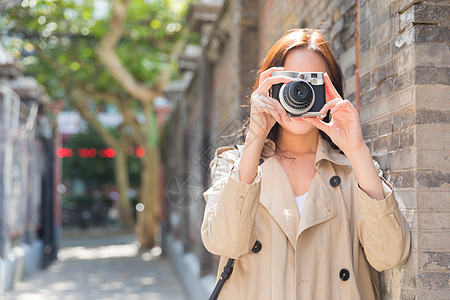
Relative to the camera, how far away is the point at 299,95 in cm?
167

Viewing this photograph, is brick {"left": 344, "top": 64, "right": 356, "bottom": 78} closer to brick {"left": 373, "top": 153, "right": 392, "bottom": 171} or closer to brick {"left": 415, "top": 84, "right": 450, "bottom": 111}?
brick {"left": 373, "top": 153, "right": 392, "bottom": 171}

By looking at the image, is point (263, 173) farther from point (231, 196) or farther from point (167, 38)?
point (167, 38)

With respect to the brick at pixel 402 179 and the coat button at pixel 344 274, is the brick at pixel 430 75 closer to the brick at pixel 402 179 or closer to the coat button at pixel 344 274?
the brick at pixel 402 179

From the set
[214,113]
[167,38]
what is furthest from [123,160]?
[214,113]

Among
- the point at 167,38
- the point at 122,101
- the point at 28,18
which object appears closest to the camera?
the point at 28,18

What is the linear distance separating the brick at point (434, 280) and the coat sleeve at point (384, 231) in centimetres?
10

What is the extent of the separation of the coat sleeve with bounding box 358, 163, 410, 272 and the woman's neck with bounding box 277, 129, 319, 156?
0.34 meters

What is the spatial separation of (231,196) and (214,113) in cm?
557

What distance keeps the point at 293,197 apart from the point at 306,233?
0.45ft

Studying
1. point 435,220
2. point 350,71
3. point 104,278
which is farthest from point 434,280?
point 104,278

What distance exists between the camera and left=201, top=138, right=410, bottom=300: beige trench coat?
1746 mm

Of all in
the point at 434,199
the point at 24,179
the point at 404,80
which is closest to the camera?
the point at 434,199

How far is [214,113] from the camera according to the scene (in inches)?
286

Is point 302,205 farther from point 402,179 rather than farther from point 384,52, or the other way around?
point 384,52
